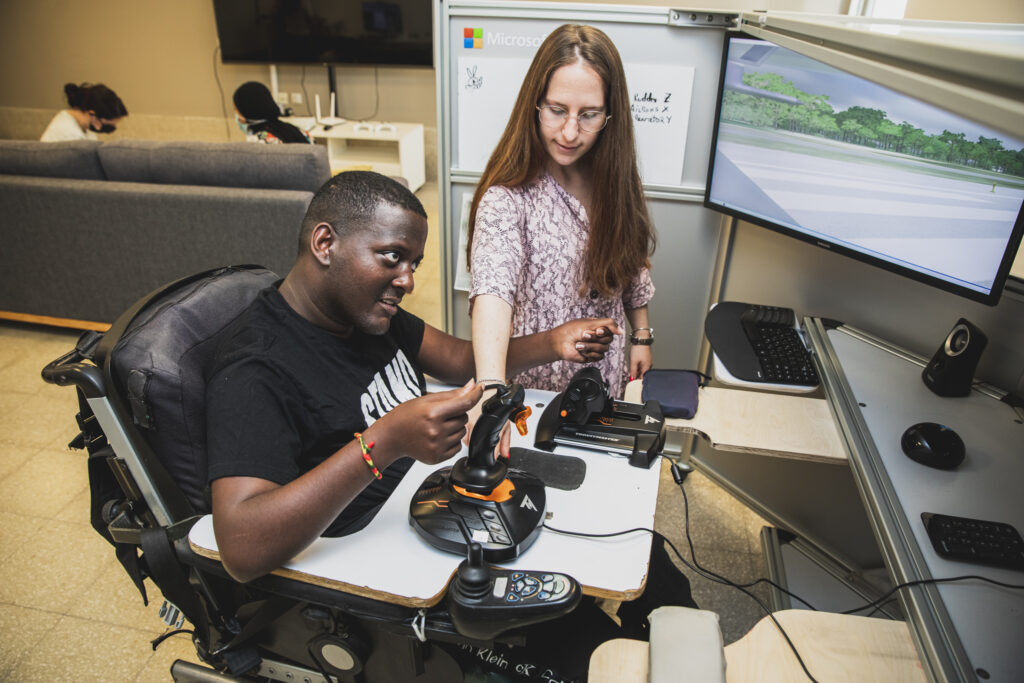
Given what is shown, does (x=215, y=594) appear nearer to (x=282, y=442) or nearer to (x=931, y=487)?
(x=282, y=442)

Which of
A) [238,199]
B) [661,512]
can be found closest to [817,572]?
[661,512]

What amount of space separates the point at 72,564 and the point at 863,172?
2.39 meters

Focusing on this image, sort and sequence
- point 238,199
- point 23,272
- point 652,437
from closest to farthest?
point 652,437 → point 238,199 → point 23,272

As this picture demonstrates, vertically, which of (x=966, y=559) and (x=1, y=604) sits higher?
(x=966, y=559)

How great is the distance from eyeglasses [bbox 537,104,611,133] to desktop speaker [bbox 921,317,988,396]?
33.9 inches

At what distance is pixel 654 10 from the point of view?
1.75 metres

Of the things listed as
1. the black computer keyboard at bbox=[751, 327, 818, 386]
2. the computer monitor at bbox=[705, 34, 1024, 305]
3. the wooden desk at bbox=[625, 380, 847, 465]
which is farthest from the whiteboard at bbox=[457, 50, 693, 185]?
the wooden desk at bbox=[625, 380, 847, 465]

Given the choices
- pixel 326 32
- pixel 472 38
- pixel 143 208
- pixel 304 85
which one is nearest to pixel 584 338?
pixel 472 38

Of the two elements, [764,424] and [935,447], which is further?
[764,424]

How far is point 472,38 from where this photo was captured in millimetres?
1874

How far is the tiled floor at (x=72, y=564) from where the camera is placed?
5.18 ft

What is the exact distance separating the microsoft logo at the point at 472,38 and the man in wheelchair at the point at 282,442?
3.31 ft

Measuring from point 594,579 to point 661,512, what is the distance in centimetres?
132

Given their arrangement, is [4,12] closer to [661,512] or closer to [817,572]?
[661,512]
